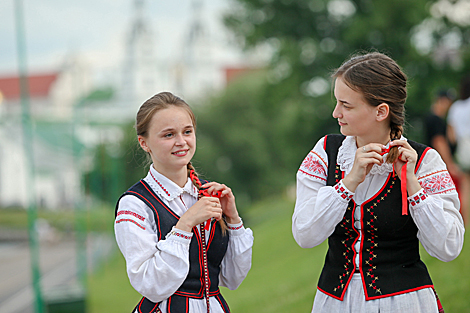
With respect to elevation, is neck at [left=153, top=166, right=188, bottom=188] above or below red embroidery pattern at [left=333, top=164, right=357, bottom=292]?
above

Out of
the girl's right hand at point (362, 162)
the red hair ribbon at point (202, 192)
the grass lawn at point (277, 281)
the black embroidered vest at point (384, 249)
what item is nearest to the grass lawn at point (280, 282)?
the grass lawn at point (277, 281)

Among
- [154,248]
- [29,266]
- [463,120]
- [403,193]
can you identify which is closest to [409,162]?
[403,193]

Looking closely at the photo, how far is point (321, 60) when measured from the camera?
16.3m

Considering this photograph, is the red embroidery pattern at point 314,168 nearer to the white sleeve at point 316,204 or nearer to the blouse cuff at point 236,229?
the white sleeve at point 316,204

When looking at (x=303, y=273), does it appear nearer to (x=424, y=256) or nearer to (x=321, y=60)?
(x=424, y=256)

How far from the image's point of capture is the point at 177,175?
2000mm

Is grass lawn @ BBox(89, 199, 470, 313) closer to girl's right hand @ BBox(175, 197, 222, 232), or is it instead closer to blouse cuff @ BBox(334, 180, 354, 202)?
blouse cuff @ BBox(334, 180, 354, 202)

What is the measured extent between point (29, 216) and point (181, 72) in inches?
1979

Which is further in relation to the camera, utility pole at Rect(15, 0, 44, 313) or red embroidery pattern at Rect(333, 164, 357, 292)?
utility pole at Rect(15, 0, 44, 313)

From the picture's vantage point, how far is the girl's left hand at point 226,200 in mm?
1937

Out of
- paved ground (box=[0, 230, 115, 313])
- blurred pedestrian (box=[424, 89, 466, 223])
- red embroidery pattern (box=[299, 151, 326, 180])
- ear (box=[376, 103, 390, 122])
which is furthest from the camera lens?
paved ground (box=[0, 230, 115, 313])

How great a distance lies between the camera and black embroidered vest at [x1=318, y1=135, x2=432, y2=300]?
186 cm

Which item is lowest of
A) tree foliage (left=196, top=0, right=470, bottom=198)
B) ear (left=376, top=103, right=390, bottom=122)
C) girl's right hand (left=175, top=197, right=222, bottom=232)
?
girl's right hand (left=175, top=197, right=222, bottom=232)

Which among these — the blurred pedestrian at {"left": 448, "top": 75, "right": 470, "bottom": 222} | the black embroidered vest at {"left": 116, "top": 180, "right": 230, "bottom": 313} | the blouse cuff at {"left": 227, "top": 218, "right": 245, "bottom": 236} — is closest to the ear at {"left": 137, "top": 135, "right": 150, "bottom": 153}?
the black embroidered vest at {"left": 116, "top": 180, "right": 230, "bottom": 313}
